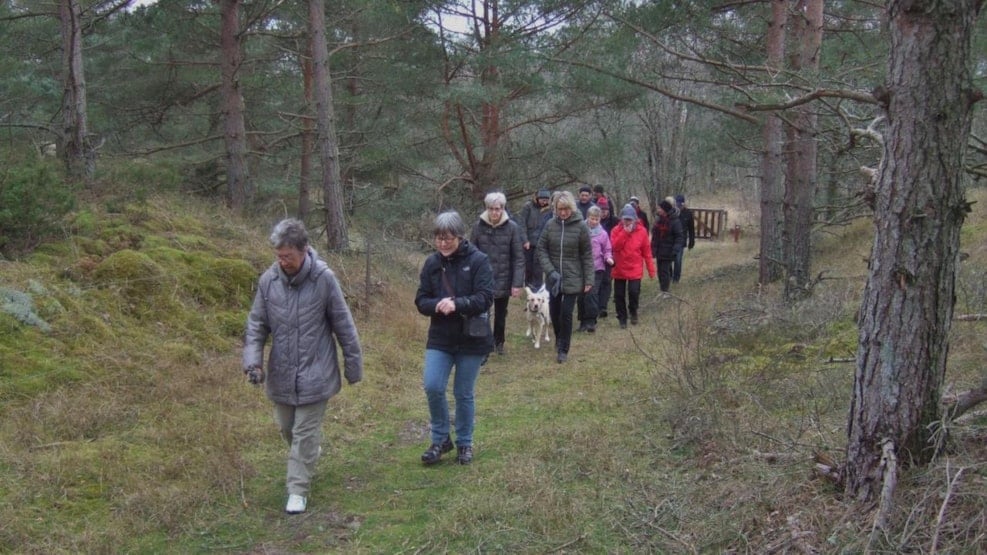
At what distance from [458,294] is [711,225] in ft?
86.8

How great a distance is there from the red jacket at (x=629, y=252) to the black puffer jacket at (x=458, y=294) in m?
5.65

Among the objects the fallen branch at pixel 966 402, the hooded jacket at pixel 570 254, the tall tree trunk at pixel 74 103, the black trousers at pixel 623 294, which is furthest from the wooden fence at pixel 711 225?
the fallen branch at pixel 966 402

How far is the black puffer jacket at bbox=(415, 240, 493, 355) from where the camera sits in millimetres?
5129

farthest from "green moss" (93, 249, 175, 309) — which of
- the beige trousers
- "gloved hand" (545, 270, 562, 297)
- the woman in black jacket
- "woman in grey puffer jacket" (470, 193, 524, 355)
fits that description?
the woman in black jacket

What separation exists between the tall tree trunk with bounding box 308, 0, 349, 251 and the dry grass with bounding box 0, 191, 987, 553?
451 centimetres

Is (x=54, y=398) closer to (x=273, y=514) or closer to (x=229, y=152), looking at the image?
(x=273, y=514)

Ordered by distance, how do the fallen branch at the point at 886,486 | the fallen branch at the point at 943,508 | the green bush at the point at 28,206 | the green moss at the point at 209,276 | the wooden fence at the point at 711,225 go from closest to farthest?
the fallen branch at the point at 943,508 → the fallen branch at the point at 886,486 → the green bush at the point at 28,206 → the green moss at the point at 209,276 → the wooden fence at the point at 711,225

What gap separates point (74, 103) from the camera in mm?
10305

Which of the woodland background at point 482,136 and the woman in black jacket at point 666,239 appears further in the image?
the woman in black jacket at point 666,239

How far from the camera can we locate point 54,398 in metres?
5.43

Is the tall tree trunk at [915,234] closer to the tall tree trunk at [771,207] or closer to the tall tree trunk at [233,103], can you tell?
the tall tree trunk at [771,207]

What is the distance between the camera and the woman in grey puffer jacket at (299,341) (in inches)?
178

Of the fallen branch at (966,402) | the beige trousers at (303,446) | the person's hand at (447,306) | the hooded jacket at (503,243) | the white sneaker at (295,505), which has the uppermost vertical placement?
the hooded jacket at (503,243)

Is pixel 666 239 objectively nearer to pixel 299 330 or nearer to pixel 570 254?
pixel 570 254
